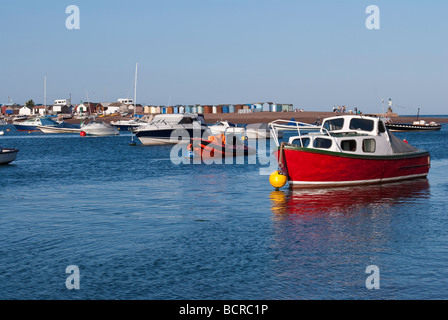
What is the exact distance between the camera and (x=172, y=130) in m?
71.8

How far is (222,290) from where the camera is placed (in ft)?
A: 42.4

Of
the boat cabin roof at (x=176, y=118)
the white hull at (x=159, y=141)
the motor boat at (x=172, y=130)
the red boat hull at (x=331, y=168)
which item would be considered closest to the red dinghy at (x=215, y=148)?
the motor boat at (x=172, y=130)

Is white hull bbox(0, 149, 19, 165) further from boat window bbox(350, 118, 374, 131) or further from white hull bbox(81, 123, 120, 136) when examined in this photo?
white hull bbox(81, 123, 120, 136)

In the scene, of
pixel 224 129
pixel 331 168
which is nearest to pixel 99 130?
pixel 224 129

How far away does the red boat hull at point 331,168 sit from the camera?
28.8 meters

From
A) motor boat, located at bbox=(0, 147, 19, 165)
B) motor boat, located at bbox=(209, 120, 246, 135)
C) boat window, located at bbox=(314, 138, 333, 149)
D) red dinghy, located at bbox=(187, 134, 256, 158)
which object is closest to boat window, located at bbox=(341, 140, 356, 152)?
boat window, located at bbox=(314, 138, 333, 149)

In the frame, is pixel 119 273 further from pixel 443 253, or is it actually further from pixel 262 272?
pixel 443 253

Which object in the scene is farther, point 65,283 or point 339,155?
point 339,155

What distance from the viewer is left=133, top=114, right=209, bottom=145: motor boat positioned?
7206 cm

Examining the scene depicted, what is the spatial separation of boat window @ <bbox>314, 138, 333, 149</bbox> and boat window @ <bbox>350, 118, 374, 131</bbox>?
244cm

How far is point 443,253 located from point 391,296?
430 cm

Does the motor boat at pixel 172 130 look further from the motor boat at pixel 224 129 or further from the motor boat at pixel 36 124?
the motor boat at pixel 36 124

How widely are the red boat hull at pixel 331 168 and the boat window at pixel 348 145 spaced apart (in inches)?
25.2
